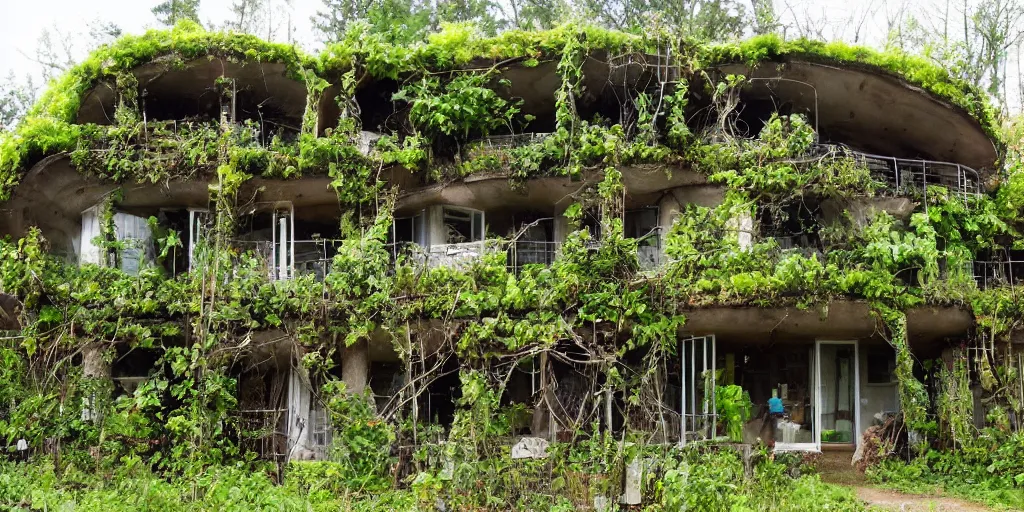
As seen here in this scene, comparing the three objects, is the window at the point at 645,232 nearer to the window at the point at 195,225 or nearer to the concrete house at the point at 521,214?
the concrete house at the point at 521,214

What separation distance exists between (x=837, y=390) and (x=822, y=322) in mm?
2379

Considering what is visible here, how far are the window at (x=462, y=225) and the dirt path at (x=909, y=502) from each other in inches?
328

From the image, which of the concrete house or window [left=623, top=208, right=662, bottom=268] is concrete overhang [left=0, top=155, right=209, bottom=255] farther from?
window [left=623, top=208, right=662, bottom=268]

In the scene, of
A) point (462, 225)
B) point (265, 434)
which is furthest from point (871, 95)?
point (265, 434)

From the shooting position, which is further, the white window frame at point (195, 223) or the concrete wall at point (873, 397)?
the concrete wall at point (873, 397)

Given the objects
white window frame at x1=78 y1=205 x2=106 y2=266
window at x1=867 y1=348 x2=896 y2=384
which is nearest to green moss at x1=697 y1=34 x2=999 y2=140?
window at x1=867 y1=348 x2=896 y2=384

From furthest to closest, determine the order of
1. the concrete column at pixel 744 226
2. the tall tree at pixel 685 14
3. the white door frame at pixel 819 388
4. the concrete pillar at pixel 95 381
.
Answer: the tall tree at pixel 685 14, the white door frame at pixel 819 388, the concrete column at pixel 744 226, the concrete pillar at pixel 95 381

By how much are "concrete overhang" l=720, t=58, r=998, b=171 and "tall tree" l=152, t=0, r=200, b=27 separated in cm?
1732

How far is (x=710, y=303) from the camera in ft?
50.4

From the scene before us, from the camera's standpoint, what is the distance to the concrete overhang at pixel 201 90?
1745 centimetres

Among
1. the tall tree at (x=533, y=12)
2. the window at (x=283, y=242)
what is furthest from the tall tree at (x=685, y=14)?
the window at (x=283, y=242)

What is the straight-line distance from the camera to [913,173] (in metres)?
18.2

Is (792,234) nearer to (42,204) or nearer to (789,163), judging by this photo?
(789,163)

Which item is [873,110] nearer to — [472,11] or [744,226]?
[744,226]
